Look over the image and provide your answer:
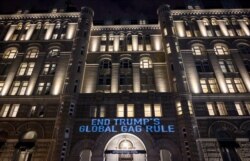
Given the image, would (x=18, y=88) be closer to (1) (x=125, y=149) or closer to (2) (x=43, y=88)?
(2) (x=43, y=88)

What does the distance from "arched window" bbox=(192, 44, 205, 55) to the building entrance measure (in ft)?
66.6

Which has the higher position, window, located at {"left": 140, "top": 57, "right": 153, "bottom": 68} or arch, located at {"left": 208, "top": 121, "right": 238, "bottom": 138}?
window, located at {"left": 140, "top": 57, "right": 153, "bottom": 68}

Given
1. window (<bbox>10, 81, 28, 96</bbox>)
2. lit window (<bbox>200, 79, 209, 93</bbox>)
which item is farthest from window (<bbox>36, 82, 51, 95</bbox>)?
lit window (<bbox>200, 79, 209, 93</bbox>)

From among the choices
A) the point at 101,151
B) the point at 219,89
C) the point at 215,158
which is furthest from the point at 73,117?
the point at 219,89

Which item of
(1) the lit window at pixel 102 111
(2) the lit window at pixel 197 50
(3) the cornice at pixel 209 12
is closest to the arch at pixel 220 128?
(2) the lit window at pixel 197 50

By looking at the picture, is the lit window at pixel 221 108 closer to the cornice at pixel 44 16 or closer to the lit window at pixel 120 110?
the lit window at pixel 120 110

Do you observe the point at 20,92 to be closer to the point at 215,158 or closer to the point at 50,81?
the point at 50,81

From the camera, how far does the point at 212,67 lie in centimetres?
4022

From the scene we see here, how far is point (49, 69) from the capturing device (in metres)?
41.0

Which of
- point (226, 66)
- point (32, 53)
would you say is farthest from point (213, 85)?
point (32, 53)

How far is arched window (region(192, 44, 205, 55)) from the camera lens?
4300cm

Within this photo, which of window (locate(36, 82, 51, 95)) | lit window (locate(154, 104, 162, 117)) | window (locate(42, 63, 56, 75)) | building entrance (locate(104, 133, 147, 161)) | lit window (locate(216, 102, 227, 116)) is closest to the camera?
building entrance (locate(104, 133, 147, 161))

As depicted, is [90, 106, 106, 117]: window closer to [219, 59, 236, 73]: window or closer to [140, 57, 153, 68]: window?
[140, 57, 153, 68]: window

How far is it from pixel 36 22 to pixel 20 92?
748 inches
